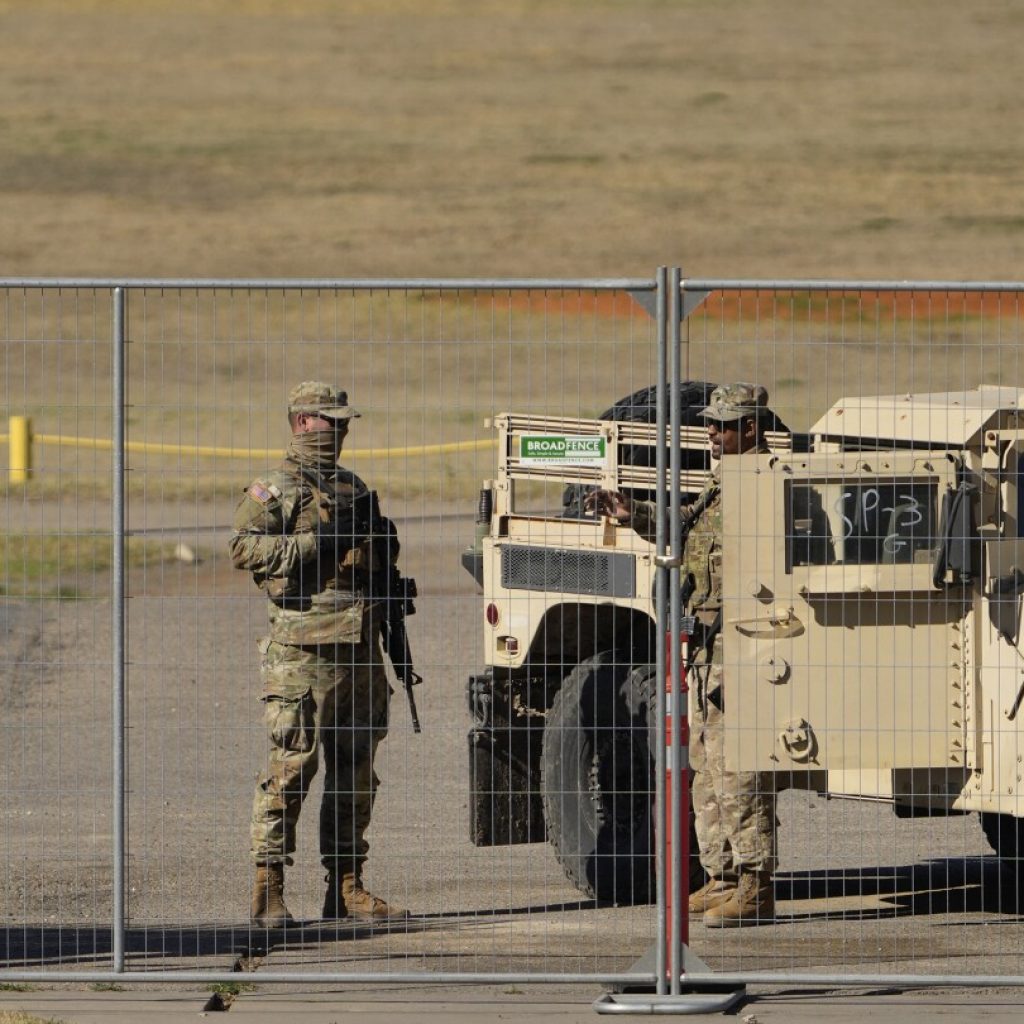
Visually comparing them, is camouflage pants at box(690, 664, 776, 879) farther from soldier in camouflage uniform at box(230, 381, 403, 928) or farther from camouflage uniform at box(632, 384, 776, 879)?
soldier in camouflage uniform at box(230, 381, 403, 928)

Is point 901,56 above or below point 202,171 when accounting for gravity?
above

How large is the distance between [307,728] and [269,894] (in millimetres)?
619

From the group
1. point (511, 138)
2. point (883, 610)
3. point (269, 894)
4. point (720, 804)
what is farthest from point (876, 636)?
point (511, 138)

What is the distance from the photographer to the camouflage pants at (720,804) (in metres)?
8.04

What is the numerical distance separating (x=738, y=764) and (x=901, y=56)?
5726cm

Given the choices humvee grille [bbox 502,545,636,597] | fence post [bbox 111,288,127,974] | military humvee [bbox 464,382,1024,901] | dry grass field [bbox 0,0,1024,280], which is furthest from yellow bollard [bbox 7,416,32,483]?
dry grass field [bbox 0,0,1024,280]

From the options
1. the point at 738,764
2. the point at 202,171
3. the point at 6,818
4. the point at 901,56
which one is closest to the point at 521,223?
the point at 202,171

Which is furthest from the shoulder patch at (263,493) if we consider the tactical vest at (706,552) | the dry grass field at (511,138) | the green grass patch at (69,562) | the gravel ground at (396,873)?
the dry grass field at (511,138)

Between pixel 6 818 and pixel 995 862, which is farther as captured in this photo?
pixel 6 818

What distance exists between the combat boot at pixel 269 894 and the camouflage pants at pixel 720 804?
155 cm

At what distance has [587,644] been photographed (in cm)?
877

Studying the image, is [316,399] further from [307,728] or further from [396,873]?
[396,873]

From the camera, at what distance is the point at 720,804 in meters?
8.04

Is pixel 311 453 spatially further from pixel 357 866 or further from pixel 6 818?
pixel 6 818
